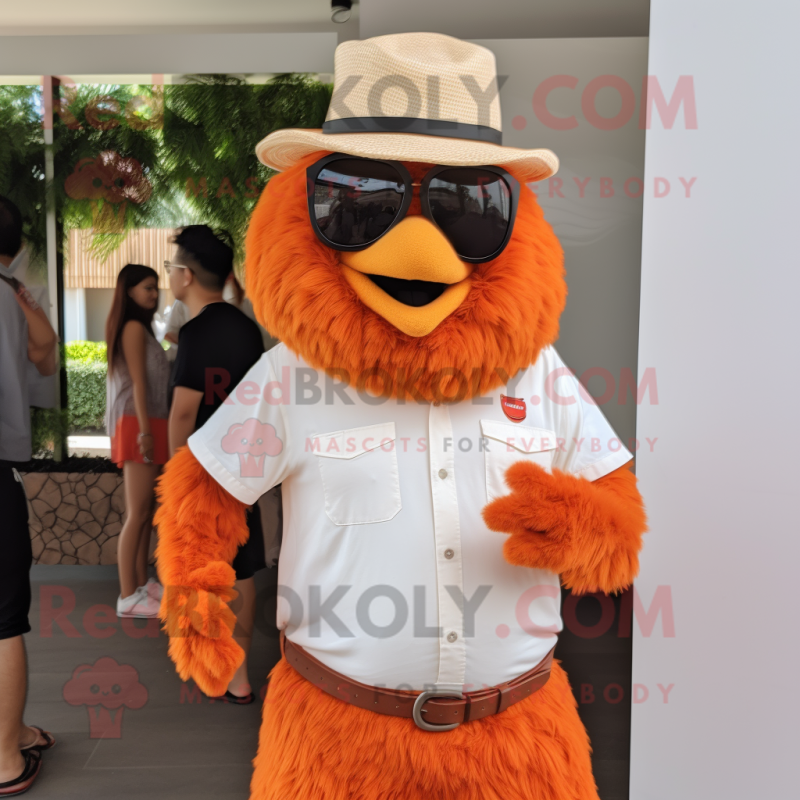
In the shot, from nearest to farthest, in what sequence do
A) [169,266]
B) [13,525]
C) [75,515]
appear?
[13,525], [169,266], [75,515]

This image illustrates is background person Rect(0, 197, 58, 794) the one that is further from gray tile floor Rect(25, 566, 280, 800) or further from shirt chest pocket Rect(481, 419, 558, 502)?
shirt chest pocket Rect(481, 419, 558, 502)

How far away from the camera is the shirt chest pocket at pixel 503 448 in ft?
3.68

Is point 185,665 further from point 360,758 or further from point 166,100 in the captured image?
point 166,100

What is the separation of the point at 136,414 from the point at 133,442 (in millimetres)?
124

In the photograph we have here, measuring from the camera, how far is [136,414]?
262cm

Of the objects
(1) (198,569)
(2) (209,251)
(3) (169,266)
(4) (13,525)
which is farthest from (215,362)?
(1) (198,569)

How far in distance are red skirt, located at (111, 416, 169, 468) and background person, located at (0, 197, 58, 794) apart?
27.0 inches

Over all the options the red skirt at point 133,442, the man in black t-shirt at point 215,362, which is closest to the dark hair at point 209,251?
the man in black t-shirt at point 215,362

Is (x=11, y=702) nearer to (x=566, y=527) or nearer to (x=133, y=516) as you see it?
(x=133, y=516)

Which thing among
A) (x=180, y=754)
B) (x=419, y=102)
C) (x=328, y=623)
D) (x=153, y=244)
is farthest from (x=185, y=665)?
(x=153, y=244)

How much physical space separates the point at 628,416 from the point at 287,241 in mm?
1150

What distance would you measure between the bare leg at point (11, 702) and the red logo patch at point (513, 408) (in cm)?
151

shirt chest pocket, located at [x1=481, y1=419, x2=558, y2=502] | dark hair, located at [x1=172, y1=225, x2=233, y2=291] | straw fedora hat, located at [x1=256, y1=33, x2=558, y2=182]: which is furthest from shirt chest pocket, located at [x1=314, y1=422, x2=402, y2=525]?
dark hair, located at [x1=172, y1=225, x2=233, y2=291]

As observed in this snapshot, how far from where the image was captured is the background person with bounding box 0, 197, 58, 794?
1.79 metres
